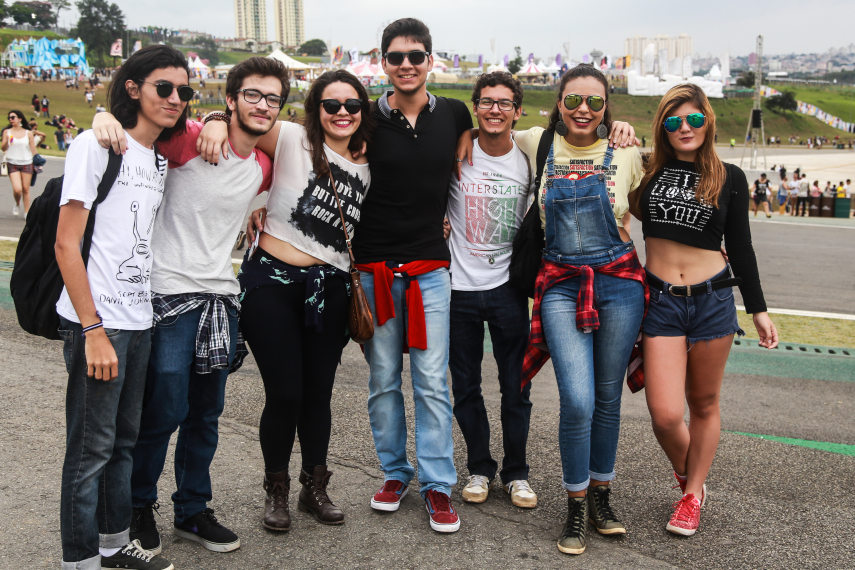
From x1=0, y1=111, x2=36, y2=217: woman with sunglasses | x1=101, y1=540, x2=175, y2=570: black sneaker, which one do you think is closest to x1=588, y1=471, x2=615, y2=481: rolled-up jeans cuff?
x1=101, y1=540, x2=175, y2=570: black sneaker

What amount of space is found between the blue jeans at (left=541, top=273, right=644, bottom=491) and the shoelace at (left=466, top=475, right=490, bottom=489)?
0.49m

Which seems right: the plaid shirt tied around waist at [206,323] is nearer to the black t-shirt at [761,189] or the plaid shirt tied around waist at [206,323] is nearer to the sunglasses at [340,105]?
the sunglasses at [340,105]

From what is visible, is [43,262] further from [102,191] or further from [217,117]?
[217,117]

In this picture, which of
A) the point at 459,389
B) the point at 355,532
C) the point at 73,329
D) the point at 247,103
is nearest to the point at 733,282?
the point at 459,389

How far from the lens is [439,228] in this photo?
3506 mm

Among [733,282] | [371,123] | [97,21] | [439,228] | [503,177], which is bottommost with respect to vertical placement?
[733,282]

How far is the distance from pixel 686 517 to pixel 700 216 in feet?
4.59

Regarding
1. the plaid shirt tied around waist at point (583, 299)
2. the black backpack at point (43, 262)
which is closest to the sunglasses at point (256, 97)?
the black backpack at point (43, 262)

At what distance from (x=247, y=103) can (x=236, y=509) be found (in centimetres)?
189

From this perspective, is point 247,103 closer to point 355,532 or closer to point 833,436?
point 355,532

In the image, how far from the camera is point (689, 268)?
11.0ft

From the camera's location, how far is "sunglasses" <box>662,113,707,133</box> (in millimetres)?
3284

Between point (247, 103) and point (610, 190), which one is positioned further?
point (610, 190)

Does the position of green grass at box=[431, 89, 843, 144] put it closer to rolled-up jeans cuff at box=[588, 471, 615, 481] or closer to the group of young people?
the group of young people
